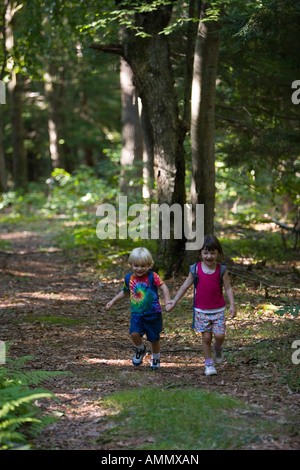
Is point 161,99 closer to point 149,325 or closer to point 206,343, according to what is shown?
point 149,325

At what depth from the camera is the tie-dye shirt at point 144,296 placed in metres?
6.04

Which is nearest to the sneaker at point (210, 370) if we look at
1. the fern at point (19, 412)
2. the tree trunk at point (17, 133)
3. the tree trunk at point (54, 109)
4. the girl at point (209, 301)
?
the girl at point (209, 301)

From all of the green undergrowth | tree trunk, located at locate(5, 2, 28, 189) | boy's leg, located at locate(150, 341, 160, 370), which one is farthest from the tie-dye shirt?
tree trunk, located at locate(5, 2, 28, 189)

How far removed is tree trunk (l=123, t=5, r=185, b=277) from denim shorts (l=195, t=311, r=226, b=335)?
4152 mm

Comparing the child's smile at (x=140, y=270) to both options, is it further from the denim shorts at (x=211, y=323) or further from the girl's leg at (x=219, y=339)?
the girl's leg at (x=219, y=339)

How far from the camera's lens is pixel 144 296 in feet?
19.8

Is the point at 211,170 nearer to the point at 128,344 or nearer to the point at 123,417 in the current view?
the point at 128,344

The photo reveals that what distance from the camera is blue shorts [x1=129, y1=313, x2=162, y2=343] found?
6.04 m

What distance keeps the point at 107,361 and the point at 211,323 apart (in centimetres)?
140

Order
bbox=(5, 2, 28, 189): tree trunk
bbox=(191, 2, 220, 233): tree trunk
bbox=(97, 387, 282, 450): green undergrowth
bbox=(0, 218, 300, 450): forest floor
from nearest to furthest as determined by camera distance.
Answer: bbox=(97, 387, 282, 450): green undergrowth
bbox=(0, 218, 300, 450): forest floor
bbox=(191, 2, 220, 233): tree trunk
bbox=(5, 2, 28, 189): tree trunk

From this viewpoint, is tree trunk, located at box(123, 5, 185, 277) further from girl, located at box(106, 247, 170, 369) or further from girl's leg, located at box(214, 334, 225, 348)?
girl's leg, located at box(214, 334, 225, 348)
